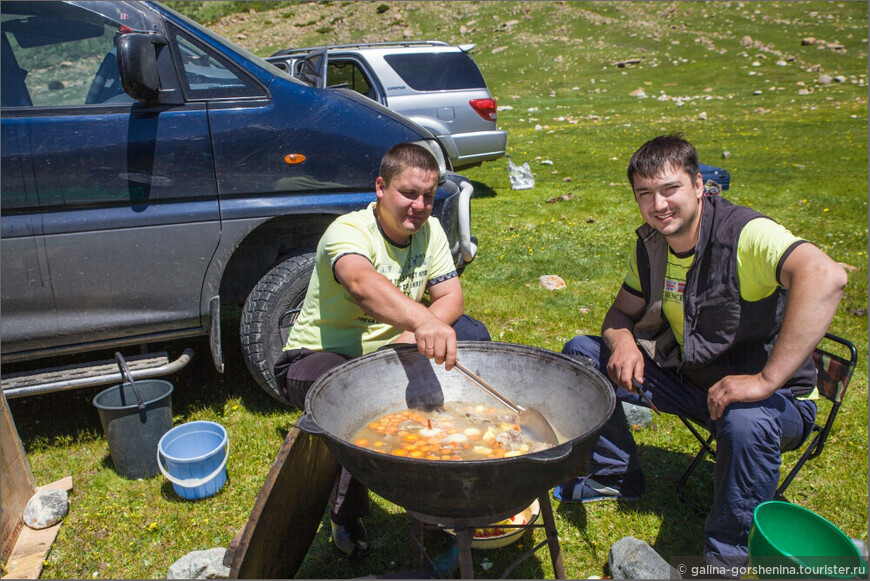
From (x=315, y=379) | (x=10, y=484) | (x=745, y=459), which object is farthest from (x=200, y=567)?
(x=745, y=459)

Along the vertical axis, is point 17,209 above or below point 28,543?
above

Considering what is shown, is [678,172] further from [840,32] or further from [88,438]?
[840,32]

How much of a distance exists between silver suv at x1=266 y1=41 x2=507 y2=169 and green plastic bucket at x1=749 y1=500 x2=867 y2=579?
333 inches

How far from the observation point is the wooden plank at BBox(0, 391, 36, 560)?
3055mm

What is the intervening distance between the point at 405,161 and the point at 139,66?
157 centimetres

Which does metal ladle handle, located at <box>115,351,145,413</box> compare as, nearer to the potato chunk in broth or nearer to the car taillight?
the potato chunk in broth

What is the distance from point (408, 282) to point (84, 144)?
1878mm

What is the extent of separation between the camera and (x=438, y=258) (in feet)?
11.0

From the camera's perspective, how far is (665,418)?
4160 mm

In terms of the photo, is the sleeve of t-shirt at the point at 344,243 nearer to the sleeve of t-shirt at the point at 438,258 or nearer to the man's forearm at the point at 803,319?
the sleeve of t-shirt at the point at 438,258

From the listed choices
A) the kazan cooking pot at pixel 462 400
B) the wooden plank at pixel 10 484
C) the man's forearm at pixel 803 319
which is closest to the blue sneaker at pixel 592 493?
the kazan cooking pot at pixel 462 400

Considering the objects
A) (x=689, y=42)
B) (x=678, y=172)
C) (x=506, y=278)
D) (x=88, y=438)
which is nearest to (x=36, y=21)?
(x=88, y=438)

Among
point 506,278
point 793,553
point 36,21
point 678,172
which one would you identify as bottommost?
point 506,278

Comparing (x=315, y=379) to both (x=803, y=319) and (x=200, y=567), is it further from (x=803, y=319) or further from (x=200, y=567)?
(x=803, y=319)
